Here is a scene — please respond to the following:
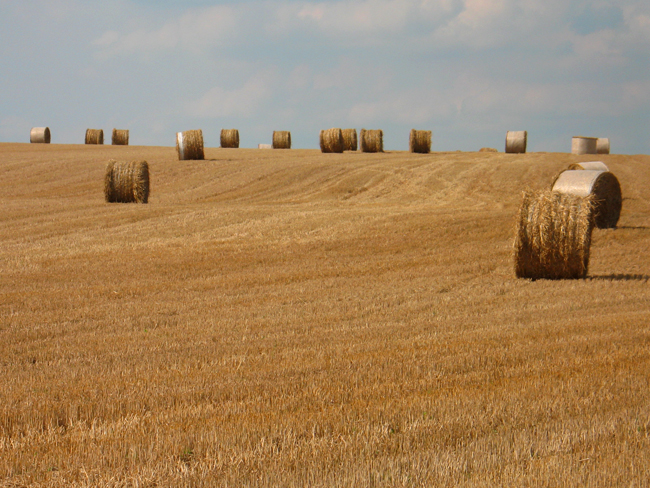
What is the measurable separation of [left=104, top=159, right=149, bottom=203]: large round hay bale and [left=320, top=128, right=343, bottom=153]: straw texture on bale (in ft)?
53.8

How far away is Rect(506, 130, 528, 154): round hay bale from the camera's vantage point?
113 feet

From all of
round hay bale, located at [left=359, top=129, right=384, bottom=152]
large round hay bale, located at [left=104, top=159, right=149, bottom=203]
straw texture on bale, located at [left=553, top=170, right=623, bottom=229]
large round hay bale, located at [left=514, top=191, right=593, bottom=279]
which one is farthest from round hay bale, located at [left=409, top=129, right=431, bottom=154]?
large round hay bale, located at [left=514, top=191, right=593, bottom=279]

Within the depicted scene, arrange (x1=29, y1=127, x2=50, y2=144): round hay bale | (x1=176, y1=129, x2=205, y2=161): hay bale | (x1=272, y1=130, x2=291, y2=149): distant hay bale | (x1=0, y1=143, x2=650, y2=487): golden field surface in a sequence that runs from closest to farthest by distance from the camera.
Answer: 1. (x1=0, y1=143, x2=650, y2=487): golden field surface
2. (x1=176, y1=129, x2=205, y2=161): hay bale
3. (x1=272, y1=130, x2=291, y2=149): distant hay bale
4. (x1=29, y1=127, x2=50, y2=144): round hay bale

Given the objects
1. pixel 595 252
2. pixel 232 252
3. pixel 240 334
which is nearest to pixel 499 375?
pixel 240 334

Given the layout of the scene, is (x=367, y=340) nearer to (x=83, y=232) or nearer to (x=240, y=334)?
(x=240, y=334)

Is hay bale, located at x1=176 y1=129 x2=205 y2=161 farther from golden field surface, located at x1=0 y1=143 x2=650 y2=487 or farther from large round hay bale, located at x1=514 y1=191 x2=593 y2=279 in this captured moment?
large round hay bale, located at x1=514 y1=191 x2=593 y2=279

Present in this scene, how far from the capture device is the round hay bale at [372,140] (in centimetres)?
3734

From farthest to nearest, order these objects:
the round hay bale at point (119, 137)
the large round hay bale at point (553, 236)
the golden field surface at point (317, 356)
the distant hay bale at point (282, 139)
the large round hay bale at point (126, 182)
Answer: the round hay bale at point (119, 137), the distant hay bale at point (282, 139), the large round hay bale at point (126, 182), the large round hay bale at point (553, 236), the golden field surface at point (317, 356)

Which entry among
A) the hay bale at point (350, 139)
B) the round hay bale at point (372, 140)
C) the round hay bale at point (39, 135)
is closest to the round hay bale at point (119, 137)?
the round hay bale at point (39, 135)

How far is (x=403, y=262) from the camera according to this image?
12984mm

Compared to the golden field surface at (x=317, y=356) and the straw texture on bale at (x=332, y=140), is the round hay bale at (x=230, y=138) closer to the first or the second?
the straw texture on bale at (x=332, y=140)

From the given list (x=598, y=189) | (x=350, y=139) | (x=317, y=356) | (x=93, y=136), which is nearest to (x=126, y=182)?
(x=598, y=189)

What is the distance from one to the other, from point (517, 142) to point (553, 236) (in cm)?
2440

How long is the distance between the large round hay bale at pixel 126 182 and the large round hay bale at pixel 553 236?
13712 mm
